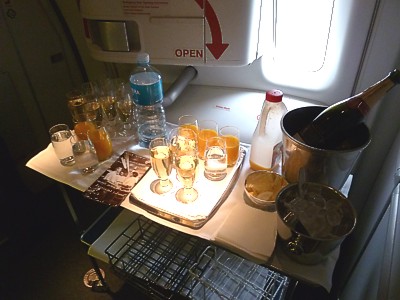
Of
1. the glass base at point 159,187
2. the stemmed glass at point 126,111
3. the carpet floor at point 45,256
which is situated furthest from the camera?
the carpet floor at point 45,256

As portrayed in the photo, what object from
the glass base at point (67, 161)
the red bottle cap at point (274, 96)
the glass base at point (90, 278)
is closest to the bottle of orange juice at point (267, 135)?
the red bottle cap at point (274, 96)

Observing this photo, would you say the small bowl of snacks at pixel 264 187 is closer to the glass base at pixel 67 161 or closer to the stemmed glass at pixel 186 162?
the stemmed glass at pixel 186 162

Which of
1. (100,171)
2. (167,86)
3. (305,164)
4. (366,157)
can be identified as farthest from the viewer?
(167,86)

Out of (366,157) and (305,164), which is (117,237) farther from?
(366,157)

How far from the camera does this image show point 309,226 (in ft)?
2.22

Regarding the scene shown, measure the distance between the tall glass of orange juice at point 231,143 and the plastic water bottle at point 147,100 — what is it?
233mm

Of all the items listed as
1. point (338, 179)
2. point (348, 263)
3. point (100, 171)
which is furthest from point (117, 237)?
point (348, 263)

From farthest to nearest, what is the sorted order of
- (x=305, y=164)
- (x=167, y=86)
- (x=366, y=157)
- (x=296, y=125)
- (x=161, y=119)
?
1. (x=167, y=86)
2. (x=366, y=157)
3. (x=161, y=119)
4. (x=296, y=125)
5. (x=305, y=164)

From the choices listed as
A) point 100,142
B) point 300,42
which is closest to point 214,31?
point 300,42

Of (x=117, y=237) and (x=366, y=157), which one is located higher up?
(x=366, y=157)

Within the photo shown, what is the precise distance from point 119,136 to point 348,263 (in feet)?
3.43

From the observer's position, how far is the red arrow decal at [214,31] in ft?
3.01

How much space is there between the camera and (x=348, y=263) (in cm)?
125

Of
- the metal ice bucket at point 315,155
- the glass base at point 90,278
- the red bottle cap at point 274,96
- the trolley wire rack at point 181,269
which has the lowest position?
the glass base at point 90,278
